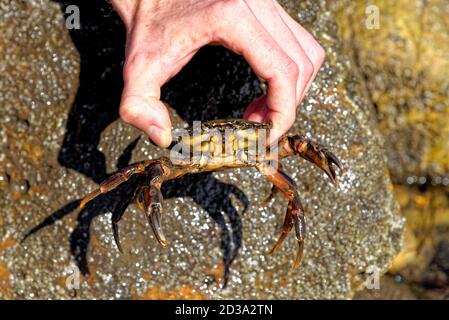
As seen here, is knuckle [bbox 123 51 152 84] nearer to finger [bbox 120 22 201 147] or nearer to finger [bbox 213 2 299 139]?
finger [bbox 120 22 201 147]

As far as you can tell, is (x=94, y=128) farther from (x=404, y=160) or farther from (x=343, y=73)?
(x=404, y=160)

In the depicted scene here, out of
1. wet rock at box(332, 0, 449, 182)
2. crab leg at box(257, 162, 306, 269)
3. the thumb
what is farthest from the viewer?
wet rock at box(332, 0, 449, 182)

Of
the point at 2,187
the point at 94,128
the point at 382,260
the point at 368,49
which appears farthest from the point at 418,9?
the point at 2,187

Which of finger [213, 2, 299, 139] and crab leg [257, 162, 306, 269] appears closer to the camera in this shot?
finger [213, 2, 299, 139]

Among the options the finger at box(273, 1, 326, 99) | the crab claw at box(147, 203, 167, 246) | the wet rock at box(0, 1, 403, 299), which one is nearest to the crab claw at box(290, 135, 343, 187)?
the finger at box(273, 1, 326, 99)

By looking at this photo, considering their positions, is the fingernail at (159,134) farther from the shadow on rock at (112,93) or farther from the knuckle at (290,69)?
the shadow on rock at (112,93)
